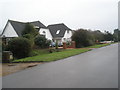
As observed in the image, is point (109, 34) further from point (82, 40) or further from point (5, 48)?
point (5, 48)

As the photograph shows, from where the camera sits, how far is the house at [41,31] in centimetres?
3052

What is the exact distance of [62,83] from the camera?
5.02 metres

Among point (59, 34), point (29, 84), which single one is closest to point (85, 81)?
point (29, 84)

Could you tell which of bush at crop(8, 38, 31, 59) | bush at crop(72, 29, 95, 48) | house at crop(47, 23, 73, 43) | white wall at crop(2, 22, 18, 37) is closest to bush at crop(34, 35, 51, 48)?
bush at crop(8, 38, 31, 59)

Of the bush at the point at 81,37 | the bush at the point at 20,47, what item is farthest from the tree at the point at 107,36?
the bush at the point at 20,47

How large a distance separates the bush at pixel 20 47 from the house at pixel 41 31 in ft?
49.2

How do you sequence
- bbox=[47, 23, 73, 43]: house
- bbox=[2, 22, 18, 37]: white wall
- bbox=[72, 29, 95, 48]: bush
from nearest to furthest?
bbox=[72, 29, 95, 48]: bush, bbox=[2, 22, 18, 37]: white wall, bbox=[47, 23, 73, 43]: house

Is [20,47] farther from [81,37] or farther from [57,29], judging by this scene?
[57,29]

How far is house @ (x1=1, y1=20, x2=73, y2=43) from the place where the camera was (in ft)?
100

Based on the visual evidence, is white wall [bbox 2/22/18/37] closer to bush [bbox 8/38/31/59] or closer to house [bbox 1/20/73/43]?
house [bbox 1/20/73/43]

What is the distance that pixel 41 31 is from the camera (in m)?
35.2

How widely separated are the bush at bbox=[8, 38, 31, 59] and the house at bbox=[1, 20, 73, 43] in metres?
15.0

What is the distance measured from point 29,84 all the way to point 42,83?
0.51m

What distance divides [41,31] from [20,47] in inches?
829
